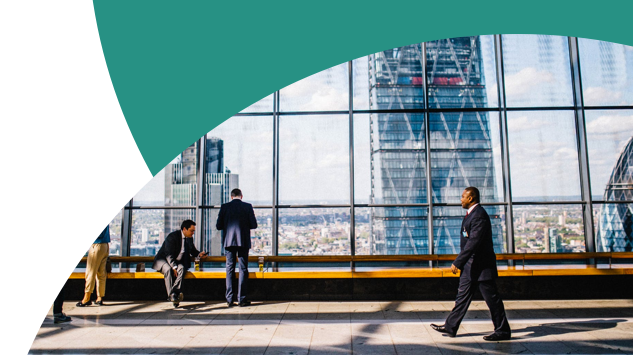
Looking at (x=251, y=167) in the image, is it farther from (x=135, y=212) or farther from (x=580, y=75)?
(x=580, y=75)

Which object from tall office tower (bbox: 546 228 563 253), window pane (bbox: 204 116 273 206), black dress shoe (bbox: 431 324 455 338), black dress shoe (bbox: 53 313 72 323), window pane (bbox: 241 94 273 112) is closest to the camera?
black dress shoe (bbox: 431 324 455 338)

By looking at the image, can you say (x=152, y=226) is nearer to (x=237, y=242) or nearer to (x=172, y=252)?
(x=172, y=252)

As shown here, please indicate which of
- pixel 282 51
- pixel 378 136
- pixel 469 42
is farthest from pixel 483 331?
pixel 469 42

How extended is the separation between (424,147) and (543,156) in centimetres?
225

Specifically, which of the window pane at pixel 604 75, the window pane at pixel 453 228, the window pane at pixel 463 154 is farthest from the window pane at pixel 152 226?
the window pane at pixel 604 75

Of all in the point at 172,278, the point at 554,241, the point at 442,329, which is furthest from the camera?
the point at 554,241

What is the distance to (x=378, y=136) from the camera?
29.3 ft

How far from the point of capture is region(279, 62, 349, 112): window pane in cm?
908

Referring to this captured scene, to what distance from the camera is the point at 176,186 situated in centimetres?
902

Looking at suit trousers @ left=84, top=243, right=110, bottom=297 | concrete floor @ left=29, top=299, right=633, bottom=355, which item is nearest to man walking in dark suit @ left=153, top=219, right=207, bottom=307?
concrete floor @ left=29, top=299, right=633, bottom=355

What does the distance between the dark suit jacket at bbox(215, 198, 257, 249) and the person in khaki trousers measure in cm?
169

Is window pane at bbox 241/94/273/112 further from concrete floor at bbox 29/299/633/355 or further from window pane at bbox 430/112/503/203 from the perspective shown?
concrete floor at bbox 29/299/633/355

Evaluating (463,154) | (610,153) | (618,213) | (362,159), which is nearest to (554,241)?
(618,213)

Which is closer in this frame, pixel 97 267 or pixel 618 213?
pixel 97 267
